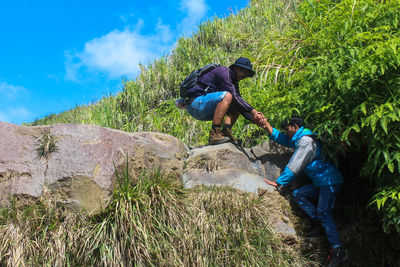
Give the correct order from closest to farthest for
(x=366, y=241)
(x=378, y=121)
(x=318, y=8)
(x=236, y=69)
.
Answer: (x=378, y=121) < (x=366, y=241) < (x=236, y=69) < (x=318, y=8)

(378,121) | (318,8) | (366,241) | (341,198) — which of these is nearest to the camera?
(378,121)

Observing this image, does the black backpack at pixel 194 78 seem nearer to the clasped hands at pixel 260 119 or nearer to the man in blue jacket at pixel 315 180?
the clasped hands at pixel 260 119

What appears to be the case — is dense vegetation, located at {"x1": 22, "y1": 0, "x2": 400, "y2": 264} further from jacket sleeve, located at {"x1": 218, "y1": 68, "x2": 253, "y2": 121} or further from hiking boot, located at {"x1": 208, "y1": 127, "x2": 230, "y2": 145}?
hiking boot, located at {"x1": 208, "y1": 127, "x2": 230, "y2": 145}

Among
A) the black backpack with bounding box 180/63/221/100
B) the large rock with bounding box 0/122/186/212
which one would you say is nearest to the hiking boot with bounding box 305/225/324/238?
the large rock with bounding box 0/122/186/212

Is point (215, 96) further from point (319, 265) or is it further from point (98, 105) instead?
point (98, 105)

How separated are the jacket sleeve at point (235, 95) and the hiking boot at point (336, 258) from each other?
6.47 feet

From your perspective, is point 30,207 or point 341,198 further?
point 341,198

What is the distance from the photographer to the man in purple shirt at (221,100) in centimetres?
500

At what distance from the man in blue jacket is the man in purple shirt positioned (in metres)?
0.62

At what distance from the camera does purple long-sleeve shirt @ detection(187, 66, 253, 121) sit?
16.4 feet

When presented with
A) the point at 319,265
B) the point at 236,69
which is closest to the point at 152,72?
the point at 236,69

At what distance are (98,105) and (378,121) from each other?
249 inches

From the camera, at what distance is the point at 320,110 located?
4.27 meters

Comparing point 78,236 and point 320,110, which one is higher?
point 320,110
